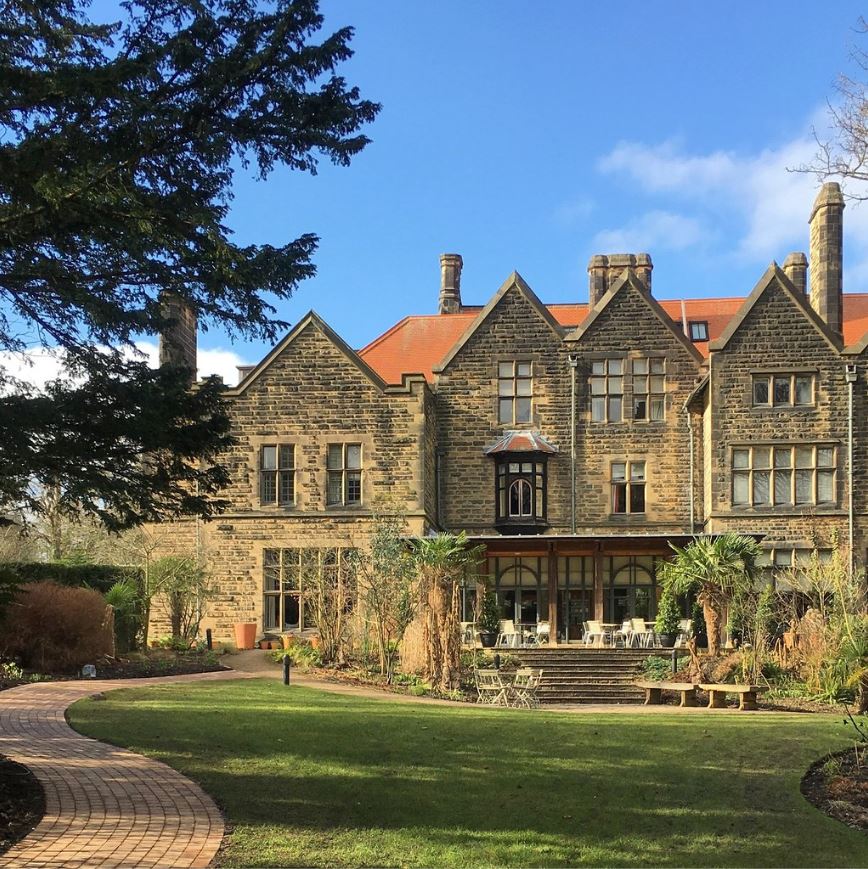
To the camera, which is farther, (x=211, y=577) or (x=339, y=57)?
(x=211, y=577)

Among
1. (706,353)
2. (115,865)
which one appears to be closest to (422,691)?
(115,865)

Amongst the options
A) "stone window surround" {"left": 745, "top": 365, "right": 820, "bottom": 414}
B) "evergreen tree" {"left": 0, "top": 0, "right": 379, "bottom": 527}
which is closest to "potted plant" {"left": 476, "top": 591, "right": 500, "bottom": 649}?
"stone window surround" {"left": 745, "top": 365, "right": 820, "bottom": 414}

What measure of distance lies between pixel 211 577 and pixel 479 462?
28.6 ft

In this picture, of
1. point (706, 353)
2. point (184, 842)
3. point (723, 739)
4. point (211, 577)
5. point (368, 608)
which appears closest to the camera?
point (184, 842)

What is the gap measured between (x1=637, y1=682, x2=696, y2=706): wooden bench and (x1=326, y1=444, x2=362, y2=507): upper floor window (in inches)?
463

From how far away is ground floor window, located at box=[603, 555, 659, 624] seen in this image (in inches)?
1211

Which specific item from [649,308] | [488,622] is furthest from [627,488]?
[488,622]

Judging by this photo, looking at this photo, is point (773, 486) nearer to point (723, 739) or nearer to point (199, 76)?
point (723, 739)

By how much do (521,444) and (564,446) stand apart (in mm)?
1532

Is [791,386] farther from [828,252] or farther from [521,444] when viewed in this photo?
[521,444]

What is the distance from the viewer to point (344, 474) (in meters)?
Result: 30.6

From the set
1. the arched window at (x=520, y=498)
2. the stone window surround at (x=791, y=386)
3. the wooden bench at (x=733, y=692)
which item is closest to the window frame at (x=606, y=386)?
the arched window at (x=520, y=498)

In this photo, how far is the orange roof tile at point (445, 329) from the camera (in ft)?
117

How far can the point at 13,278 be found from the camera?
9016 mm
